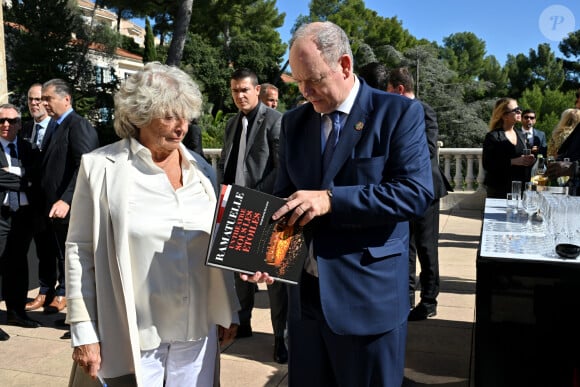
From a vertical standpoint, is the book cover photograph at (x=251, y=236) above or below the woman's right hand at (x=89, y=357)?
above

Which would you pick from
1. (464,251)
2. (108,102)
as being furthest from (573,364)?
(108,102)

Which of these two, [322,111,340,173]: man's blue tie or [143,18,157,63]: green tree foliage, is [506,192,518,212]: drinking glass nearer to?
[322,111,340,173]: man's blue tie

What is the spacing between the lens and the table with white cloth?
116 inches

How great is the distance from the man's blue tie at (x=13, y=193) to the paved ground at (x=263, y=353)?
1120 millimetres

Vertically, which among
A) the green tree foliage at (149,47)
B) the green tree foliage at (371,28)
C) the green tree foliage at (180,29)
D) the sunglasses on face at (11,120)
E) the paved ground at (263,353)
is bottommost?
the paved ground at (263,353)

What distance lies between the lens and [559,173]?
4418 millimetres

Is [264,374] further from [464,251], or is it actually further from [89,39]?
[89,39]

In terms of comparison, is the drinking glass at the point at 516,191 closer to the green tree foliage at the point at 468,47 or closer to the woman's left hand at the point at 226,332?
the woman's left hand at the point at 226,332

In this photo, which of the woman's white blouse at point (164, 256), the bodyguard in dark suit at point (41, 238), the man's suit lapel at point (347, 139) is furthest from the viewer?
the bodyguard in dark suit at point (41, 238)

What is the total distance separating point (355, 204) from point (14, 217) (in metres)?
4.34

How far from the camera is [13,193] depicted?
17.5ft

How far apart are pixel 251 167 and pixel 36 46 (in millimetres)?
29258

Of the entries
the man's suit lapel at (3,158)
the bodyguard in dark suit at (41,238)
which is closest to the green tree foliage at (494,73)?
the bodyguard in dark suit at (41,238)

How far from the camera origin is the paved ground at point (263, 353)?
402 centimetres
